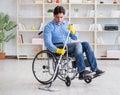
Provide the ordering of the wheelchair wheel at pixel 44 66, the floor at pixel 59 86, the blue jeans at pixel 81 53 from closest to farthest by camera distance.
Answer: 1. the floor at pixel 59 86
2. the blue jeans at pixel 81 53
3. the wheelchair wheel at pixel 44 66

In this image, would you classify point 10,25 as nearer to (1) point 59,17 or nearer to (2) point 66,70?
(1) point 59,17

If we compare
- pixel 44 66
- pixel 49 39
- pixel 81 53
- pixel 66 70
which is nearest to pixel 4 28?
pixel 44 66

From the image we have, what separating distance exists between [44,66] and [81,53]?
23.2 inches

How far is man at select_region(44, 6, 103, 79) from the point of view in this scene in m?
4.05

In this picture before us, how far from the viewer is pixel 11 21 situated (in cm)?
808

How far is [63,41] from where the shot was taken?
14.2 ft

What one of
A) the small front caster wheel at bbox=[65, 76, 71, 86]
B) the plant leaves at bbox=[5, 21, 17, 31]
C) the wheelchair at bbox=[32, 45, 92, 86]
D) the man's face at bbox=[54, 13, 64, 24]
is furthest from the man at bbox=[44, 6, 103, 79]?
the plant leaves at bbox=[5, 21, 17, 31]

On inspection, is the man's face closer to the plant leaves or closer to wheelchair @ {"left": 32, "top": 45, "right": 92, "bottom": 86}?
wheelchair @ {"left": 32, "top": 45, "right": 92, "bottom": 86}

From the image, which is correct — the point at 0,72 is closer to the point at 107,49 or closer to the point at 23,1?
the point at 23,1

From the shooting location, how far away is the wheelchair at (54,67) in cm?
411

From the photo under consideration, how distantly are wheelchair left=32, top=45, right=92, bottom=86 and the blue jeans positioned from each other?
11 cm

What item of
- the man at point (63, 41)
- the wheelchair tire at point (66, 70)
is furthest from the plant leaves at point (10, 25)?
the wheelchair tire at point (66, 70)

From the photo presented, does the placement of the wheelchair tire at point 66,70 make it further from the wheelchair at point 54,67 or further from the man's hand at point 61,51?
the man's hand at point 61,51

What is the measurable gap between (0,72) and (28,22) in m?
3.04
